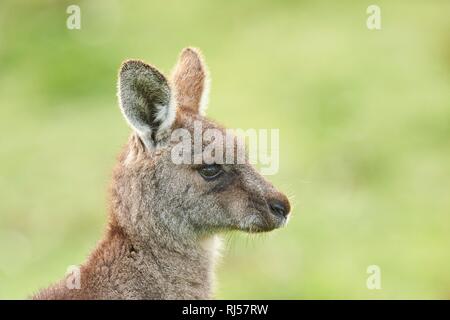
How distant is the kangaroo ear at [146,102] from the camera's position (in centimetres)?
788

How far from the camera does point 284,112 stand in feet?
63.0

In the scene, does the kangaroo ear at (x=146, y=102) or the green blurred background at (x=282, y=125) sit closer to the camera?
the kangaroo ear at (x=146, y=102)

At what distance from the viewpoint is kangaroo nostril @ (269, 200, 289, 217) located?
8.09 m

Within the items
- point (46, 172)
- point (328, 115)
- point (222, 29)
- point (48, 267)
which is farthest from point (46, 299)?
point (222, 29)

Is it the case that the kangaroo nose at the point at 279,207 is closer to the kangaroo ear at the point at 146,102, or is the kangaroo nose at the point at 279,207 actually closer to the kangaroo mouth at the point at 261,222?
the kangaroo mouth at the point at 261,222

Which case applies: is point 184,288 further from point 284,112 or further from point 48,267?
point 284,112

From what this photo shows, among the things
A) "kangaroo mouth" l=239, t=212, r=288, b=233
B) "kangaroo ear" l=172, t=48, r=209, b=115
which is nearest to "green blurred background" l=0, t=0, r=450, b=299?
"kangaroo ear" l=172, t=48, r=209, b=115

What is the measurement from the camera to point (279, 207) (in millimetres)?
8094

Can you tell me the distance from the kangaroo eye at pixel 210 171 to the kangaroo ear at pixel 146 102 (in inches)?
12.1

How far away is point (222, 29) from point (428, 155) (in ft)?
20.0
